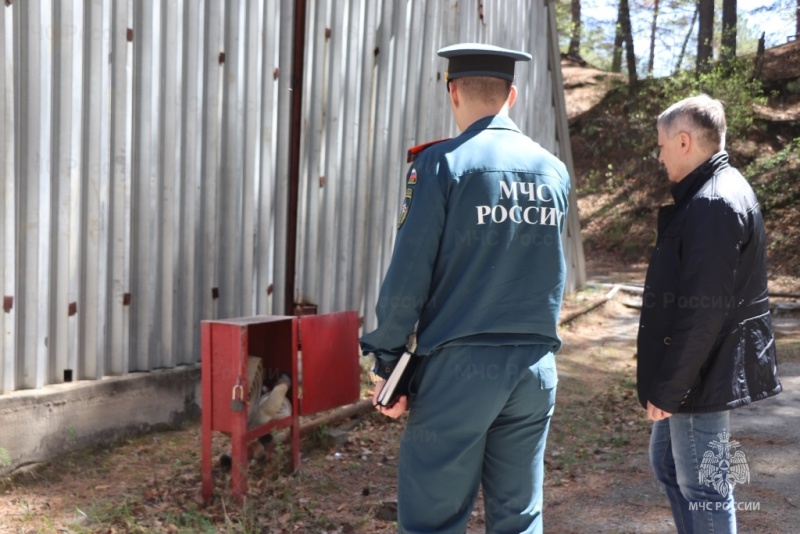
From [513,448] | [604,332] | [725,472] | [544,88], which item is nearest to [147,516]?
[513,448]

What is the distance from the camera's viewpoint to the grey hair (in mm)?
3320

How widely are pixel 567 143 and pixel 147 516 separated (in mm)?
10854

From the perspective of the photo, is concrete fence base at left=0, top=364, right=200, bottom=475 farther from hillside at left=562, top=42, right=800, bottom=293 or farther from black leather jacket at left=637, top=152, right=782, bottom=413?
hillside at left=562, top=42, right=800, bottom=293

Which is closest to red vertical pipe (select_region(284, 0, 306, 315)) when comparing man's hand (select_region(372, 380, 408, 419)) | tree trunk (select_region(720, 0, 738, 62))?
man's hand (select_region(372, 380, 408, 419))

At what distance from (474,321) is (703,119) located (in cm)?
129

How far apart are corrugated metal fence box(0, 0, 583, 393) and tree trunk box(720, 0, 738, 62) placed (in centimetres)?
1609

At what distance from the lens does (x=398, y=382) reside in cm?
292

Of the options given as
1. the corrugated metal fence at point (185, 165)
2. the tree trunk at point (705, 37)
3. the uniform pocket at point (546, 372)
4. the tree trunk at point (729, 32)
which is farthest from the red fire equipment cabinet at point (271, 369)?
the tree trunk at point (705, 37)

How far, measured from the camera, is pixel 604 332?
11.8m

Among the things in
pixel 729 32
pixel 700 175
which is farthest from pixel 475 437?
pixel 729 32

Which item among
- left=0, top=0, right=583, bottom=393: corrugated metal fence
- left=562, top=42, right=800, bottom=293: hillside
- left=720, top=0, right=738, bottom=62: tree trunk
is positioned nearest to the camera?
left=0, top=0, right=583, bottom=393: corrugated metal fence

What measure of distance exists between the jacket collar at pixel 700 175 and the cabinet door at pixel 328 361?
2.66 m

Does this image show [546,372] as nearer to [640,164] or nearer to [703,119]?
[703,119]

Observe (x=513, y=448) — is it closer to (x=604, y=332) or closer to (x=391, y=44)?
(x=391, y=44)
